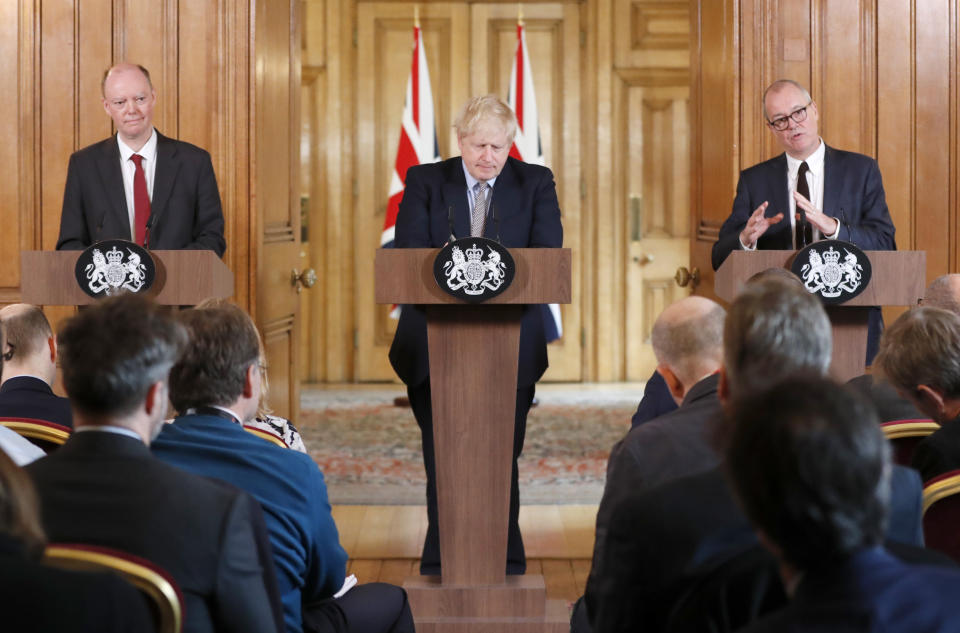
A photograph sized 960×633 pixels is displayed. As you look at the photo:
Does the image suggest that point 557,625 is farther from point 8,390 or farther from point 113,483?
point 113,483

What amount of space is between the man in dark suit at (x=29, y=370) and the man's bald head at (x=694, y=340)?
144cm

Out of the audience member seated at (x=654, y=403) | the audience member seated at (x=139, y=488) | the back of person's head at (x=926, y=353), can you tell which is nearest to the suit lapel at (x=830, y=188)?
the audience member seated at (x=654, y=403)

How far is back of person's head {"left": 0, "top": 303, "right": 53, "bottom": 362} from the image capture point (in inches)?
114

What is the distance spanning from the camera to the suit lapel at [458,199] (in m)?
3.79

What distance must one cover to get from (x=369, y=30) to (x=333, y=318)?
233 centimetres

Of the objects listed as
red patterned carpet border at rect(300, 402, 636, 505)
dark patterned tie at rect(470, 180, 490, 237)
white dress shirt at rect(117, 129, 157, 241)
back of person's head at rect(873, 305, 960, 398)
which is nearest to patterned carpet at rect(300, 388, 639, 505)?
red patterned carpet border at rect(300, 402, 636, 505)

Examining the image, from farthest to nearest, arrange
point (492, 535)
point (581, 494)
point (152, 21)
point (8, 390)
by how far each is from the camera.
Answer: point (581, 494)
point (152, 21)
point (492, 535)
point (8, 390)

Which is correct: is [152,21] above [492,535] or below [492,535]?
above

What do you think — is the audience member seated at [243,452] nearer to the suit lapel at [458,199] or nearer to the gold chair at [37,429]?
the gold chair at [37,429]

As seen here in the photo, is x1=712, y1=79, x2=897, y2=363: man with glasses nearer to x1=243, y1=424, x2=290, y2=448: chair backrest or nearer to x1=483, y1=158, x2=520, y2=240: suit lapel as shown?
x1=483, y1=158, x2=520, y2=240: suit lapel

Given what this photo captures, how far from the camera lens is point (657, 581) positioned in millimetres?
1595

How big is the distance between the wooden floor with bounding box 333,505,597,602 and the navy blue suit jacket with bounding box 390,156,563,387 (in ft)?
3.05

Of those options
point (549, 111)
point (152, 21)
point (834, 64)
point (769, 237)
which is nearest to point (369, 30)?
point (549, 111)

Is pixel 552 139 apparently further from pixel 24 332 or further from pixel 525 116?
pixel 24 332
